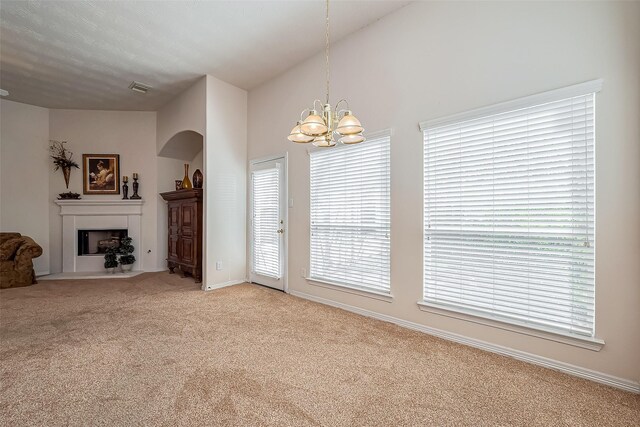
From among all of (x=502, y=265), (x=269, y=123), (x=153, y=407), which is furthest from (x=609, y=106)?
(x=269, y=123)

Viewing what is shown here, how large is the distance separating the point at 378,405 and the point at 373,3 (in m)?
3.47

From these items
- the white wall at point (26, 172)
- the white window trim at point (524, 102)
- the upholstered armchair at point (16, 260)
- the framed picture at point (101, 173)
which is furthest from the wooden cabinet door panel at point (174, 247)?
the white window trim at point (524, 102)

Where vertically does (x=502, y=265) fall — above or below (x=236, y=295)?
above

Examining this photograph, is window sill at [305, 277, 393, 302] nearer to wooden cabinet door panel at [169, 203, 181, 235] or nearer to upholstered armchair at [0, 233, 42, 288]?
wooden cabinet door panel at [169, 203, 181, 235]

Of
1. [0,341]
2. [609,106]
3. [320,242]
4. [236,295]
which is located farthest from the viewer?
[236,295]

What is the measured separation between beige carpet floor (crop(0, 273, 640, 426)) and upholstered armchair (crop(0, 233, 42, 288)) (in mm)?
1850

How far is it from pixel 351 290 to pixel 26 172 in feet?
20.9

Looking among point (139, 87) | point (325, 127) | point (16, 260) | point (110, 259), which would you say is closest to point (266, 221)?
point (325, 127)

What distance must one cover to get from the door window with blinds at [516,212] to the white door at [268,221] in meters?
2.14

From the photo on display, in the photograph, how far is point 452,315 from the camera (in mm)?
2555

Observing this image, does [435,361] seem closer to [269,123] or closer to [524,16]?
[524,16]

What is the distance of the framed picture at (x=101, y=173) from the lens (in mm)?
5688

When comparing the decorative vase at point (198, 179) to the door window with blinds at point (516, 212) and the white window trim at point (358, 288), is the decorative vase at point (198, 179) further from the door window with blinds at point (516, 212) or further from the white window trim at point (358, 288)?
the door window with blinds at point (516, 212)

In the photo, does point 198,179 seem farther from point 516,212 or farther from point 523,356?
point 523,356
